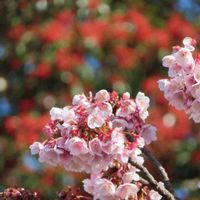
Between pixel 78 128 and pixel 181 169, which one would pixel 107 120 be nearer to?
pixel 78 128

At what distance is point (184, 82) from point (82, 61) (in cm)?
433

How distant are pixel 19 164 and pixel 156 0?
1.46 meters

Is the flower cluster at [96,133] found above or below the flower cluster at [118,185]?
above

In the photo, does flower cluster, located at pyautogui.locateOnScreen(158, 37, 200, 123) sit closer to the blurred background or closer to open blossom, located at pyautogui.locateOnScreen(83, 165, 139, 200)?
open blossom, located at pyautogui.locateOnScreen(83, 165, 139, 200)

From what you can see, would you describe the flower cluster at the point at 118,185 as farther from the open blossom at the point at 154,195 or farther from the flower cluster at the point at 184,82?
the flower cluster at the point at 184,82

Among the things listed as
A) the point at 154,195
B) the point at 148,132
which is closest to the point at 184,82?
the point at 148,132

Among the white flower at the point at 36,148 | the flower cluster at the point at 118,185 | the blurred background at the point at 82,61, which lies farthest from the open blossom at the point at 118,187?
the blurred background at the point at 82,61

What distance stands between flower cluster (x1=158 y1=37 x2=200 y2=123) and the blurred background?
3.77 metres

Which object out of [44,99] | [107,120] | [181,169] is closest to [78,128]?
[107,120]

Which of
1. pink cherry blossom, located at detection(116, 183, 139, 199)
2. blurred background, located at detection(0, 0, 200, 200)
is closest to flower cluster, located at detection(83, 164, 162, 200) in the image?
pink cherry blossom, located at detection(116, 183, 139, 199)

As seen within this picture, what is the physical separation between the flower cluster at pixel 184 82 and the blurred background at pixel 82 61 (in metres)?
3.77

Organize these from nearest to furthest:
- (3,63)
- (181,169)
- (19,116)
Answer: (181,169) → (19,116) → (3,63)

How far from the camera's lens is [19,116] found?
6.12 m

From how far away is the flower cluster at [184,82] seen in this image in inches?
74.9
